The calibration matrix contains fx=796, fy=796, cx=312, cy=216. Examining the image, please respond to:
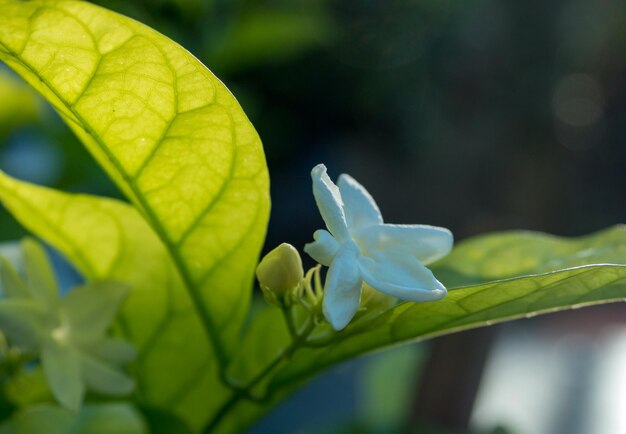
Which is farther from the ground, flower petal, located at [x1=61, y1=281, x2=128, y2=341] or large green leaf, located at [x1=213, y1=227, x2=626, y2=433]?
large green leaf, located at [x1=213, y1=227, x2=626, y2=433]

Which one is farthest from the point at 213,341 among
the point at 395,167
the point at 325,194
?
the point at 395,167

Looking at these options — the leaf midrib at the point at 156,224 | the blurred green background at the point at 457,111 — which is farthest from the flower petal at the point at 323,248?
the blurred green background at the point at 457,111

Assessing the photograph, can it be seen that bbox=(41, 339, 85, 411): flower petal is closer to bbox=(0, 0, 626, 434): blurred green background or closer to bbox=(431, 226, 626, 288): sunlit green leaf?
bbox=(431, 226, 626, 288): sunlit green leaf

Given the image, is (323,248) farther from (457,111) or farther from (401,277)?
(457,111)

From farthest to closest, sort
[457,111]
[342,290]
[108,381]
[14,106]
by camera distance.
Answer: [457,111] < [14,106] < [108,381] < [342,290]

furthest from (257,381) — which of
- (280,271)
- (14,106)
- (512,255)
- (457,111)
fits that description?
(457,111)

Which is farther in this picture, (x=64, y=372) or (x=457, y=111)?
(x=457, y=111)

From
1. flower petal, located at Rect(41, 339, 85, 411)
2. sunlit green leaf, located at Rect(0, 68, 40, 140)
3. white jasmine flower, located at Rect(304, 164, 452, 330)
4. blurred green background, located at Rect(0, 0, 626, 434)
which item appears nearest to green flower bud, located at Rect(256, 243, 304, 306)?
white jasmine flower, located at Rect(304, 164, 452, 330)

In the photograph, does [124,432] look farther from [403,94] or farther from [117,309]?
[403,94]
